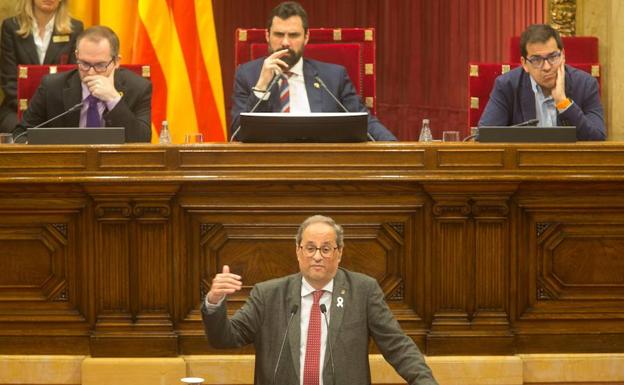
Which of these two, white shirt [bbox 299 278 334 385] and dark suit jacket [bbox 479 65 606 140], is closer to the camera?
white shirt [bbox 299 278 334 385]

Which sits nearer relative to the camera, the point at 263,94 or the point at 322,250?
the point at 322,250

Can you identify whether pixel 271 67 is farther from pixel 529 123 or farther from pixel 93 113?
pixel 529 123

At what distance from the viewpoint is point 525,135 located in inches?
198

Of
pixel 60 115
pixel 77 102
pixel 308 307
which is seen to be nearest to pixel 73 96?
pixel 77 102

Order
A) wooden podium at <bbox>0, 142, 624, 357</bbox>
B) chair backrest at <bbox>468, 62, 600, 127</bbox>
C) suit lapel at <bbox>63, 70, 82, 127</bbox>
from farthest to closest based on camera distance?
chair backrest at <bbox>468, 62, 600, 127</bbox> < suit lapel at <bbox>63, 70, 82, 127</bbox> < wooden podium at <bbox>0, 142, 624, 357</bbox>

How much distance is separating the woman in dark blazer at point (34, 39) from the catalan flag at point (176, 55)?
328mm

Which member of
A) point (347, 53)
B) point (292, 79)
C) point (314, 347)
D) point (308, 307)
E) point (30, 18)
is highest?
point (30, 18)

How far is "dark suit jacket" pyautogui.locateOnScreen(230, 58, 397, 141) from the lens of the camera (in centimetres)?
590

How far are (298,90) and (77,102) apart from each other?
1.03 m

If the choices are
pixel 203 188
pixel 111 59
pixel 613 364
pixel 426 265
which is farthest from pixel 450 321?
pixel 111 59

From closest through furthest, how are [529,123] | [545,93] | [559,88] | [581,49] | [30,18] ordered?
[529,123], [559,88], [545,93], [581,49], [30,18]

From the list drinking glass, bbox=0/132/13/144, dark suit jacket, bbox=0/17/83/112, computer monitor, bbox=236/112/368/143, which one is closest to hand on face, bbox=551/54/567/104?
computer monitor, bbox=236/112/368/143

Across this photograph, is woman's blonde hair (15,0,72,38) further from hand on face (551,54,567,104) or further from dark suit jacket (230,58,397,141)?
hand on face (551,54,567,104)

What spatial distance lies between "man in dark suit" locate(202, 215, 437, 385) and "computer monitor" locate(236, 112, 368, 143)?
2.92 feet
